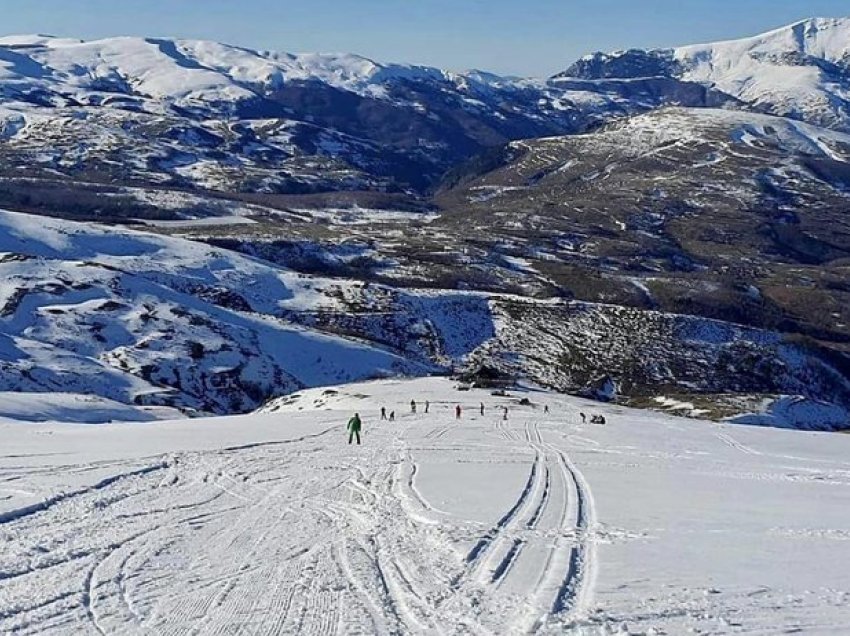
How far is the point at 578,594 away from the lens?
1441 cm

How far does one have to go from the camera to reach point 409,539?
18.1 m

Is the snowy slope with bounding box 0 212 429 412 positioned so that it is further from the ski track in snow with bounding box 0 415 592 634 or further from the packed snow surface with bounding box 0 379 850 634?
the ski track in snow with bounding box 0 415 592 634

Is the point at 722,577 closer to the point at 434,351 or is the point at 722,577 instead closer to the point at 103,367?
the point at 103,367

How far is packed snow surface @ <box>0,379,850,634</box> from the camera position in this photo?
13.5 m

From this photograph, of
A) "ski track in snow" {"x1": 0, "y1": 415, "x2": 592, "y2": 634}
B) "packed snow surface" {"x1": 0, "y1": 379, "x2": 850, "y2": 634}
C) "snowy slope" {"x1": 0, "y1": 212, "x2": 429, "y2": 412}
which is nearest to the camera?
"ski track in snow" {"x1": 0, "y1": 415, "x2": 592, "y2": 634}

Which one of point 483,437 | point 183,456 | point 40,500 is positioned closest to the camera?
point 40,500

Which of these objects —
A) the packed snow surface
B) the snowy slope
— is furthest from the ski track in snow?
the snowy slope

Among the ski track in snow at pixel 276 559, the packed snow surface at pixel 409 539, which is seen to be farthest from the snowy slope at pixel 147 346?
the ski track in snow at pixel 276 559

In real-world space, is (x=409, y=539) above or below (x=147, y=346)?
above

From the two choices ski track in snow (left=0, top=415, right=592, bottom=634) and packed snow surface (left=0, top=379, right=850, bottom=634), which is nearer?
ski track in snow (left=0, top=415, right=592, bottom=634)

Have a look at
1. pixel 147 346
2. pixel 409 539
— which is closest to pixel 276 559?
pixel 409 539

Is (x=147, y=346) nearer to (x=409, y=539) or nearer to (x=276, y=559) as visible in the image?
(x=409, y=539)

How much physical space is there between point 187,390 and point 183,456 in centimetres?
5565

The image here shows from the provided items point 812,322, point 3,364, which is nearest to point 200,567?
point 3,364
